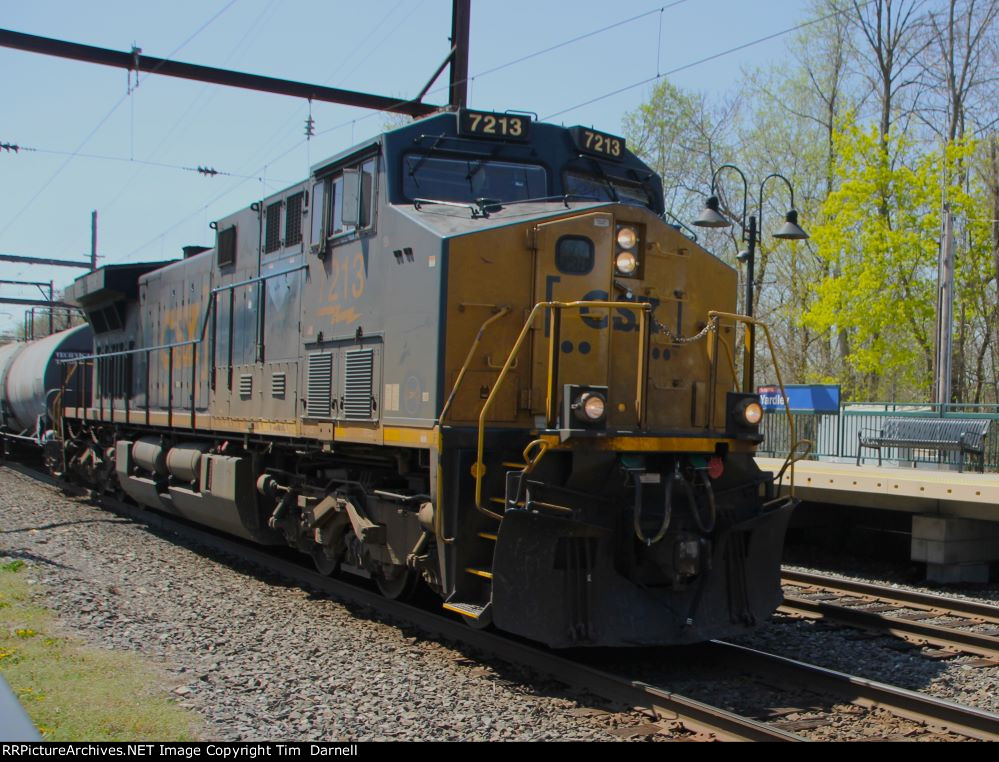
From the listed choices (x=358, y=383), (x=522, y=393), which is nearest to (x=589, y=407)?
(x=522, y=393)

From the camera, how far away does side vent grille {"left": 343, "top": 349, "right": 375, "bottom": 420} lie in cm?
710

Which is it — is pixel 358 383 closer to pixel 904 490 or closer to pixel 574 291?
pixel 574 291

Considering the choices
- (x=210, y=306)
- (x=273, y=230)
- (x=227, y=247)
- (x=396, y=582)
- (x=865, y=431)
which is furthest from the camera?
(x=865, y=431)

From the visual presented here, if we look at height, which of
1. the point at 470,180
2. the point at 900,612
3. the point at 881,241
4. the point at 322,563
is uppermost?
the point at 881,241

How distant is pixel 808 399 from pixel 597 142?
9.38 meters

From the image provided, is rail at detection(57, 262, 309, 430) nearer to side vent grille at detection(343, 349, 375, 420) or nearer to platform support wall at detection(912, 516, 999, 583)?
side vent grille at detection(343, 349, 375, 420)

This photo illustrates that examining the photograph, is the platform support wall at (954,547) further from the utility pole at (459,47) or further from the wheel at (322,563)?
the utility pole at (459,47)

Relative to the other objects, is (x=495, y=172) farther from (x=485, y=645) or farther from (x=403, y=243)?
(x=485, y=645)

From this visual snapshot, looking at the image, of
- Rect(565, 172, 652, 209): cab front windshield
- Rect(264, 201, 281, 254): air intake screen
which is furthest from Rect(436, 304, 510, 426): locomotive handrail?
Rect(264, 201, 281, 254): air intake screen

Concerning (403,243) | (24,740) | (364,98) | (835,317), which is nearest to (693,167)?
(835,317)

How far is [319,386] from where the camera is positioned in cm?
786

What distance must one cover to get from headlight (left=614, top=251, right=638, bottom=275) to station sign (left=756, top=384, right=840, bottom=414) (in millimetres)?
8220

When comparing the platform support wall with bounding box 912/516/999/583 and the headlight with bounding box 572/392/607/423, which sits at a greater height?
the headlight with bounding box 572/392/607/423

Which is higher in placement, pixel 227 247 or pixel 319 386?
pixel 227 247
